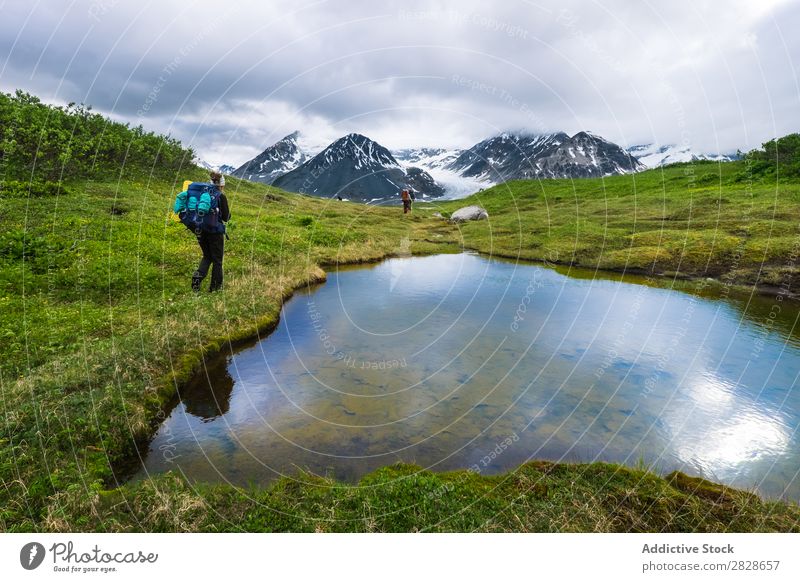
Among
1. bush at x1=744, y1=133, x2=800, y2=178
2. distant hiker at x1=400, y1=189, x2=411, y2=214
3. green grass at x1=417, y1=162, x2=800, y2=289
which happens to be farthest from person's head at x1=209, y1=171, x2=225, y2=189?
bush at x1=744, y1=133, x2=800, y2=178

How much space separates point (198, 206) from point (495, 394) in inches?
471

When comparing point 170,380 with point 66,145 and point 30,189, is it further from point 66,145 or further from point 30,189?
point 66,145

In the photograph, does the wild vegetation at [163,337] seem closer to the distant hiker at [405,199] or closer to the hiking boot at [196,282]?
the hiking boot at [196,282]

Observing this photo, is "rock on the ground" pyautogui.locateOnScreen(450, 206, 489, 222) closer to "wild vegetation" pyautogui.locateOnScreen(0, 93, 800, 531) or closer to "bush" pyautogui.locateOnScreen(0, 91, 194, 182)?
"wild vegetation" pyautogui.locateOnScreen(0, 93, 800, 531)

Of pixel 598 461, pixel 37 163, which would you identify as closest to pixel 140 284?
pixel 598 461

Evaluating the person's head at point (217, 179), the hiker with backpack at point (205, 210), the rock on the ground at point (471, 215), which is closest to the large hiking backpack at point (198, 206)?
the hiker with backpack at point (205, 210)

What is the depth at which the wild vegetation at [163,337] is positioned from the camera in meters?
6.27

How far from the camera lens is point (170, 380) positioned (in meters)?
10.4

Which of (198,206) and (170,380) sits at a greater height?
(198,206)

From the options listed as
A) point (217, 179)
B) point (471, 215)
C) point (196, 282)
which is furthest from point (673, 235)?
point (196, 282)

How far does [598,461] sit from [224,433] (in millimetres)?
7691

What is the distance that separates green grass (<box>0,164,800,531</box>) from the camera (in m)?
6.23

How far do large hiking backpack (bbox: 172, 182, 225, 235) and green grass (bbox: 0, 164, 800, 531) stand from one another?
2.73 m

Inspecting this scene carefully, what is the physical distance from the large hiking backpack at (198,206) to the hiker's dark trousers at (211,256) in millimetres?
487
